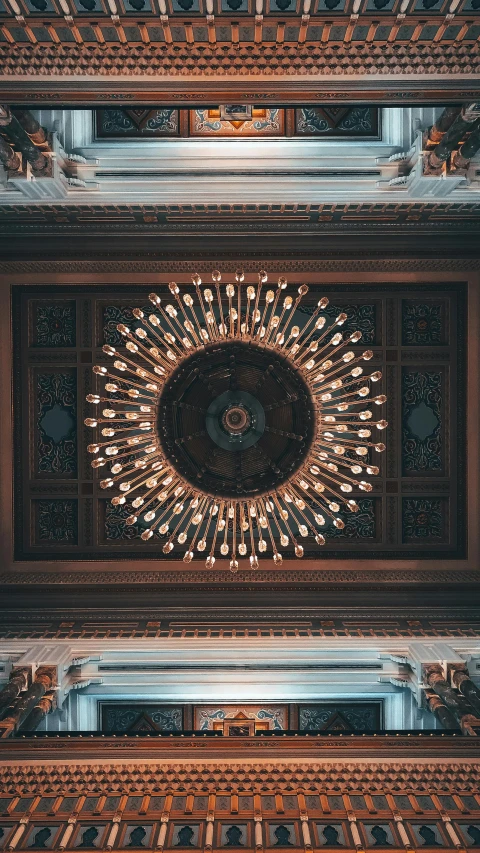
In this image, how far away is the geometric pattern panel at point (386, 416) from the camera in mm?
10203

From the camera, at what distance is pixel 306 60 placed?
251 inches

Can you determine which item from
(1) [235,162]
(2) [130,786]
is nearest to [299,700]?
(2) [130,786]

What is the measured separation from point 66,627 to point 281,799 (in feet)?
13.5

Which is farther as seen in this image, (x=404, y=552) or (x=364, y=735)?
(x=404, y=552)

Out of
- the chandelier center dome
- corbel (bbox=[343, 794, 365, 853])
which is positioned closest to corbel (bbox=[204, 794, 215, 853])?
corbel (bbox=[343, 794, 365, 853])

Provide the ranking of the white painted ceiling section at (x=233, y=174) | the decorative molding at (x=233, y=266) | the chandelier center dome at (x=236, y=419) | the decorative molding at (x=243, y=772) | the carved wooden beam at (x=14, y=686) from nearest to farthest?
the decorative molding at (x=243, y=772) < the chandelier center dome at (x=236, y=419) < the carved wooden beam at (x=14, y=686) < the white painted ceiling section at (x=233, y=174) < the decorative molding at (x=233, y=266)

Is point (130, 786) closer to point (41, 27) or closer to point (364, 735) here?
point (364, 735)

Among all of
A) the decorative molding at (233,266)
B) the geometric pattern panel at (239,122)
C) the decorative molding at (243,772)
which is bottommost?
the decorative molding at (243,772)

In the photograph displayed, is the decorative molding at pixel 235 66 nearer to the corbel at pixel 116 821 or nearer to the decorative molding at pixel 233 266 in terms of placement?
the decorative molding at pixel 233 266

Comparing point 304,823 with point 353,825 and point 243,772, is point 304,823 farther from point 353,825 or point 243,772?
point 243,772

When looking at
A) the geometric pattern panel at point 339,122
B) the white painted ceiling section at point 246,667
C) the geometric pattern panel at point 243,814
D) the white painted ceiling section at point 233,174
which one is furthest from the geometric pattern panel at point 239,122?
the geometric pattern panel at point 243,814

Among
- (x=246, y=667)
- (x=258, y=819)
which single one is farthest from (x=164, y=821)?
(x=246, y=667)

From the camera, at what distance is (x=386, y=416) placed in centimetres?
1031

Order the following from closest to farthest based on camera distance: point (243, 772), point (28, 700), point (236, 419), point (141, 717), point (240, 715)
Result: point (243, 772) → point (236, 419) → point (28, 700) → point (240, 715) → point (141, 717)
